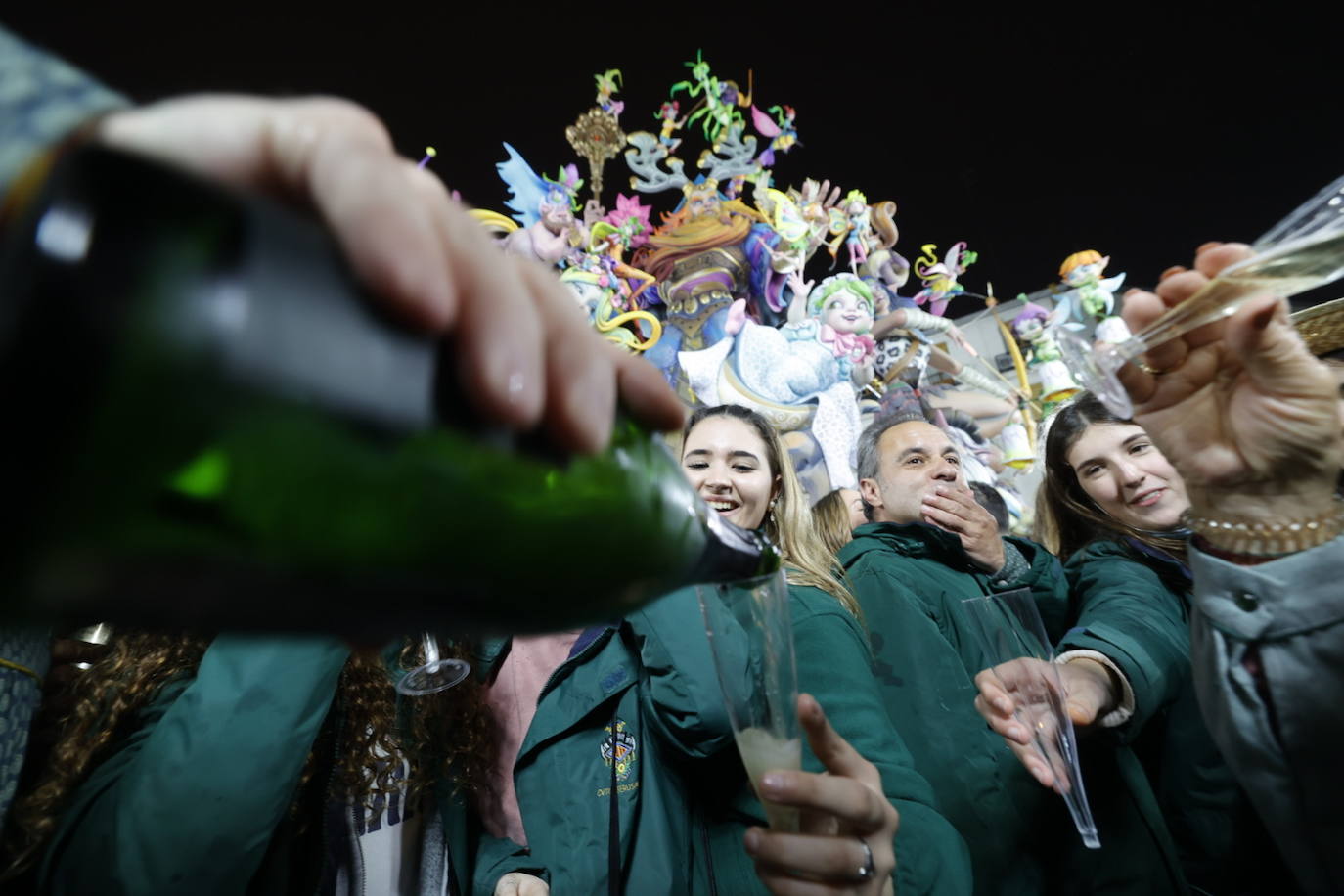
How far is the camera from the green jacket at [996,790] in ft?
3.54

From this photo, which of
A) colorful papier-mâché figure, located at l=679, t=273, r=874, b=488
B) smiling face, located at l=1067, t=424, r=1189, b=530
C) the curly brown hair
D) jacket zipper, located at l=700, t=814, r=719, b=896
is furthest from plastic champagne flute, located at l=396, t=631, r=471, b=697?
colorful papier-mâché figure, located at l=679, t=273, r=874, b=488

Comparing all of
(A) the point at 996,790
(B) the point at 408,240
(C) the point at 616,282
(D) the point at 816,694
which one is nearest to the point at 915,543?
(A) the point at 996,790

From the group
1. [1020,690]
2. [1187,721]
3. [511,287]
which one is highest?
[511,287]

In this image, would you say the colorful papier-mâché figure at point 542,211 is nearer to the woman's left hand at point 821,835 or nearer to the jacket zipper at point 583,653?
the jacket zipper at point 583,653

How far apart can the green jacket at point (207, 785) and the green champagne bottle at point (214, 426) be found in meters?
0.50

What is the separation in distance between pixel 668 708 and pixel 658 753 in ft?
0.37

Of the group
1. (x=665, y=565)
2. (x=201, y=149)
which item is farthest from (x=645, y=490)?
(x=201, y=149)

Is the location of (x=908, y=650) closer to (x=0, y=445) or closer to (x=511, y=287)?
(x=511, y=287)

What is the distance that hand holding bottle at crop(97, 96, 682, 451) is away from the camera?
0.80ft

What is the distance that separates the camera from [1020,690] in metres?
0.87

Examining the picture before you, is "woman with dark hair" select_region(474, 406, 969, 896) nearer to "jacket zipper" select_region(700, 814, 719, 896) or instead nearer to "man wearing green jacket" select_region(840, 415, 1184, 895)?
"jacket zipper" select_region(700, 814, 719, 896)

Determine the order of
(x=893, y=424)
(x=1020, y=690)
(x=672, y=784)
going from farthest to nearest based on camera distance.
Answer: (x=893, y=424) < (x=672, y=784) < (x=1020, y=690)

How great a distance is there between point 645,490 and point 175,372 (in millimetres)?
245

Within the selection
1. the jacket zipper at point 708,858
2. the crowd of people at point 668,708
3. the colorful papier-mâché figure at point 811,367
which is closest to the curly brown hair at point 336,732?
the crowd of people at point 668,708
